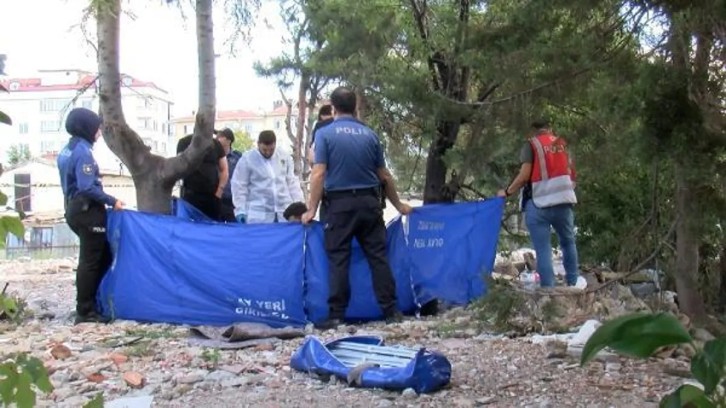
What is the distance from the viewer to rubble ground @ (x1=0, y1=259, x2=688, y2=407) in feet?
13.9

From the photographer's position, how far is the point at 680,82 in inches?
156

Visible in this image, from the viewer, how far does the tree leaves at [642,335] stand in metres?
1.47

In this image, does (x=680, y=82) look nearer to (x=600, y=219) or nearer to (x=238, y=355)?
(x=238, y=355)

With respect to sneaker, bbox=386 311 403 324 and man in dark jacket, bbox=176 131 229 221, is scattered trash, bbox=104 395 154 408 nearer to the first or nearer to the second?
sneaker, bbox=386 311 403 324

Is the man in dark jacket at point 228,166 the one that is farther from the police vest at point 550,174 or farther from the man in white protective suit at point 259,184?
the police vest at point 550,174

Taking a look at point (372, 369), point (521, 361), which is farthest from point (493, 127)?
point (372, 369)

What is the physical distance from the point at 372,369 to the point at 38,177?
4800cm

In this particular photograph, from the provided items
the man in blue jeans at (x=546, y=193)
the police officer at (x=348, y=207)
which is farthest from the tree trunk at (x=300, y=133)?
the police officer at (x=348, y=207)

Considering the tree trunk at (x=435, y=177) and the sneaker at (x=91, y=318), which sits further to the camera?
the tree trunk at (x=435, y=177)

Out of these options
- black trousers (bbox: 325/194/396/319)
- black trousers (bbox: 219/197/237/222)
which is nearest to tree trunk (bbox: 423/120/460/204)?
black trousers (bbox: 219/197/237/222)

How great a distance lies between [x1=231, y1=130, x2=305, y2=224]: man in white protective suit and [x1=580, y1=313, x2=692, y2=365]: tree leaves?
682cm

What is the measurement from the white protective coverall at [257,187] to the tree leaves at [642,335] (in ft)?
22.4

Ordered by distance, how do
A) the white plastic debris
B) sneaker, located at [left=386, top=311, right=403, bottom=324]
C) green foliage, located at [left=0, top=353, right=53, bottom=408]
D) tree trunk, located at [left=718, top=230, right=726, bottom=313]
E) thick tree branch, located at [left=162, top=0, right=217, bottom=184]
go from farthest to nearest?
thick tree branch, located at [left=162, top=0, right=217, bottom=184] → tree trunk, located at [left=718, top=230, right=726, bottom=313] → sneaker, located at [left=386, top=311, right=403, bottom=324] → the white plastic debris → green foliage, located at [left=0, top=353, right=53, bottom=408]

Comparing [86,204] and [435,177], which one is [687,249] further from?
[86,204]
